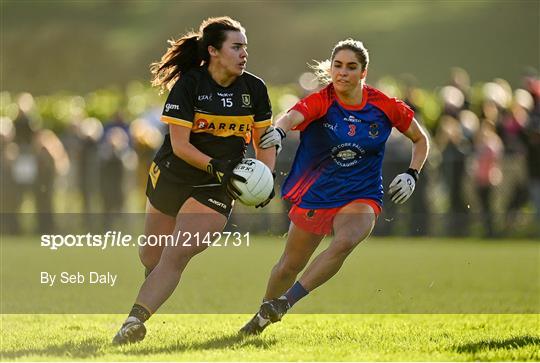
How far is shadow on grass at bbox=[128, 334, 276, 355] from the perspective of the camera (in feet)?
27.2

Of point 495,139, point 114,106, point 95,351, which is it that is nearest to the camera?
point 95,351

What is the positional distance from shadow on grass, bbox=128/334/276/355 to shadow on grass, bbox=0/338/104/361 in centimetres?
29

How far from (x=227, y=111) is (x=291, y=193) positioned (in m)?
0.92

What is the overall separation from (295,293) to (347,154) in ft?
3.56

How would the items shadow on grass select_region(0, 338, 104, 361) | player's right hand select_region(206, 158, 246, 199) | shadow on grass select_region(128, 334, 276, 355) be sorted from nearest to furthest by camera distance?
shadow on grass select_region(0, 338, 104, 361), shadow on grass select_region(128, 334, 276, 355), player's right hand select_region(206, 158, 246, 199)

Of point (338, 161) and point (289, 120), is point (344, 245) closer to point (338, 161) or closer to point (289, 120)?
point (338, 161)

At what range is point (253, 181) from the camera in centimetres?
854

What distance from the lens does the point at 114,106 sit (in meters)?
28.2

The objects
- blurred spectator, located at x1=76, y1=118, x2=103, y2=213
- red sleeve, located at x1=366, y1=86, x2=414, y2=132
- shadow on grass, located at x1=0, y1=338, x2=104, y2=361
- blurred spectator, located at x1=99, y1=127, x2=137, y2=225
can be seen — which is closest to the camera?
shadow on grass, located at x1=0, y1=338, x2=104, y2=361

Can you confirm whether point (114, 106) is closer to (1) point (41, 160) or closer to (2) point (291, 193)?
(1) point (41, 160)

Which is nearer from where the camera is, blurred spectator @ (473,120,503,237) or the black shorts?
the black shorts

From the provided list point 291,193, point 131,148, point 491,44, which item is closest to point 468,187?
point 131,148

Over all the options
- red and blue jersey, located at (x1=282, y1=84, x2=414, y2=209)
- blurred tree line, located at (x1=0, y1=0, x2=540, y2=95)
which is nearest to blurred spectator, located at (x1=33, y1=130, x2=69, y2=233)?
red and blue jersey, located at (x1=282, y1=84, x2=414, y2=209)

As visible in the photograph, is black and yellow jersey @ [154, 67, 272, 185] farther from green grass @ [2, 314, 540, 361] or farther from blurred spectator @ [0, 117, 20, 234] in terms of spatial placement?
blurred spectator @ [0, 117, 20, 234]
